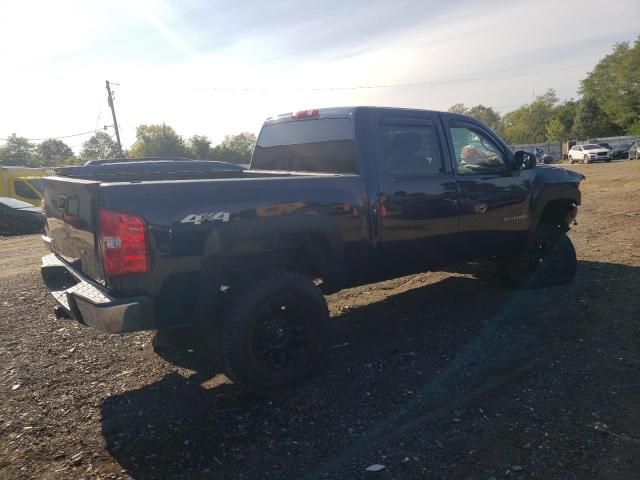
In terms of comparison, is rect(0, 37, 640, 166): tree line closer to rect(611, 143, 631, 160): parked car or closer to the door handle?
rect(611, 143, 631, 160): parked car

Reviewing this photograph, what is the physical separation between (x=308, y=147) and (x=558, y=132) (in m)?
79.7

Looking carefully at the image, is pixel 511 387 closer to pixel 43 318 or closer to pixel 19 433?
pixel 19 433

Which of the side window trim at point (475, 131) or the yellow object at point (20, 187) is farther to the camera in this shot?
the yellow object at point (20, 187)

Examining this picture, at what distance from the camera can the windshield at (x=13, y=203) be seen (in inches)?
615

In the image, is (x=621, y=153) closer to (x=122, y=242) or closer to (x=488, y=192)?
(x=488, y=192)

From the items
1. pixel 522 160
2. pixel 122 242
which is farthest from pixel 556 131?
pixel 122 242

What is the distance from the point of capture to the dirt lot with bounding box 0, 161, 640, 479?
9.10ft

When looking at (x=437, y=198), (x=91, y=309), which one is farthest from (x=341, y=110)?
(x=91, y=309)

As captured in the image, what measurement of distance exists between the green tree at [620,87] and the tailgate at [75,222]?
74220mm

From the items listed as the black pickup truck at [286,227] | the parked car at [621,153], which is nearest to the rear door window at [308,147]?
the black pickup truck at [286,227]

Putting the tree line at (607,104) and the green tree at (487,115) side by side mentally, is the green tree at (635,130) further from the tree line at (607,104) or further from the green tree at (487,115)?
the green tree at (487,115)

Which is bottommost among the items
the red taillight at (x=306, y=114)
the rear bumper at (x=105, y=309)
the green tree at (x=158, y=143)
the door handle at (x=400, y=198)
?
the rear bumper at (x=105, y=309)

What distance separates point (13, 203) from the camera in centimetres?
1586

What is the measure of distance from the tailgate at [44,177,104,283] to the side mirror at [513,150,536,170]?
4161 millimetres
